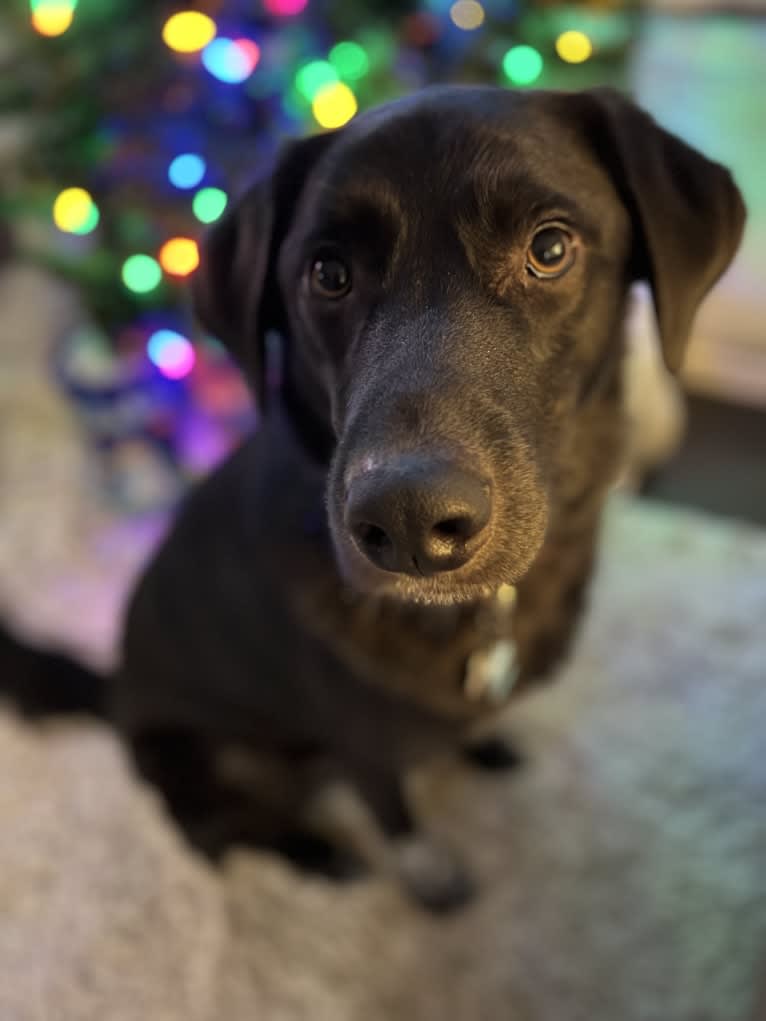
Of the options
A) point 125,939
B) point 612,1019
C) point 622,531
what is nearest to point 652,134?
point 622,531

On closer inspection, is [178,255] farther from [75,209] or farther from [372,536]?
[372,536]

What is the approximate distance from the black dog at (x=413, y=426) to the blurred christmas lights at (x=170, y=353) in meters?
0.63

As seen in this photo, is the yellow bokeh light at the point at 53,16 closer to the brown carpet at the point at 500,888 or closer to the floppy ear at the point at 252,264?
the floppy ear at the point at 252,264

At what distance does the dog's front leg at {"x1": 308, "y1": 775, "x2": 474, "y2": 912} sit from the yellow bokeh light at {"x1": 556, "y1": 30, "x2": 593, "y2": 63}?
1.60 meters

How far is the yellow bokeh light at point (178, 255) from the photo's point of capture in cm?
173

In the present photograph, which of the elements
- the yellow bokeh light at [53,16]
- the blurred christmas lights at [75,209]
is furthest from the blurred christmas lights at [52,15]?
the blurred christmas lights at [75,209]

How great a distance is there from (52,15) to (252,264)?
36.2 inches

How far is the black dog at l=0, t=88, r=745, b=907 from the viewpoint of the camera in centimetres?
86

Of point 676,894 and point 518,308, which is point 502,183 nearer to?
point 518,308

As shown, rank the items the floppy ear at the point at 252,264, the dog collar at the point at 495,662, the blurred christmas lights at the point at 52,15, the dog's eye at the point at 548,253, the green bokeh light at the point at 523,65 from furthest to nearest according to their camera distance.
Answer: the green bokeh light at the point at 523,65 < the blurred christmas lights at the point at 52,15 < the dog collar at the point at 495,662 < the floppy ear at the point at 252,264 < the dog's eye at the point at 548,253

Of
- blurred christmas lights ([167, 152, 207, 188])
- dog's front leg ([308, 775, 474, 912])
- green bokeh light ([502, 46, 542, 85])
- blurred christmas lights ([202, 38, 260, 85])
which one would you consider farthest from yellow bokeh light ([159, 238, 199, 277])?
dog's front leg ([308, 775, 474, 912])

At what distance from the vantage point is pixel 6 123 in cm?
184

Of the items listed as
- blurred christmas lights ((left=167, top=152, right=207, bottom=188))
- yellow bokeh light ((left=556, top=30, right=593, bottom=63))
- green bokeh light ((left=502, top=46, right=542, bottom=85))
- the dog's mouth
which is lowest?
blurred christmas lights ((left=167, top=152, right=207, bottom=188))

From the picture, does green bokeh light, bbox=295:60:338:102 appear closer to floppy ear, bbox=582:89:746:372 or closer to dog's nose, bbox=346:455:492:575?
floppy ear, bbox=582:89:746:372
